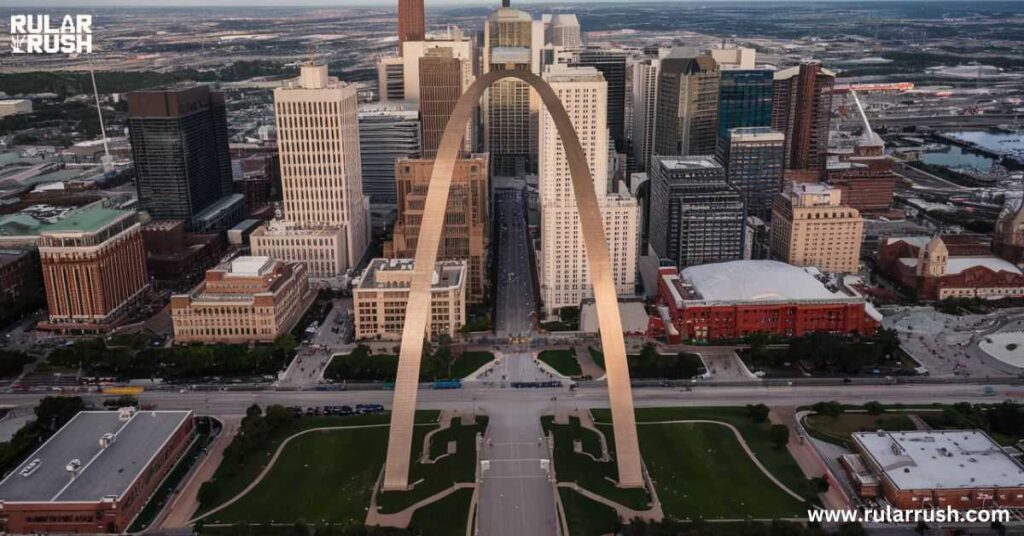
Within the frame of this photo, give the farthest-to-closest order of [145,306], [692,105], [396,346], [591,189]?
[692,105], [145,306], [396,346], [591,189]

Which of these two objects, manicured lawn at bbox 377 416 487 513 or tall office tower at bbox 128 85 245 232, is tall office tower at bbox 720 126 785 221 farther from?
tall office tower at bbox 128 85 245 232

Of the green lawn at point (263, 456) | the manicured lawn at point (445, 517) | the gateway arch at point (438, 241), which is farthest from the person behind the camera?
the green lawn at point (263, 456)

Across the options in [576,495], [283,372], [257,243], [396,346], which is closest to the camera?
[576,495]

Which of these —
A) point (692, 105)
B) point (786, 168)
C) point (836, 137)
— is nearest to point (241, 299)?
point (692, 105)

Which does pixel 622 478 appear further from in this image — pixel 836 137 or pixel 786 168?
pixel 836 137

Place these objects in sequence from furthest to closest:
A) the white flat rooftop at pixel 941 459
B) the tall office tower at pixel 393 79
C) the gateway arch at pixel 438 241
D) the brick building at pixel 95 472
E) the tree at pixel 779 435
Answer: the tall office tower at pixel 393 79 → the tree at pixel 779 435 → the white flat rooftop at pixel 941 459 → the brick building at pixel 95 472 → the gateway arch at pixel 438 241

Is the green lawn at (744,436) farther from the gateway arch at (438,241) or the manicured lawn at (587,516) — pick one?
the gateway arch at (438,241)

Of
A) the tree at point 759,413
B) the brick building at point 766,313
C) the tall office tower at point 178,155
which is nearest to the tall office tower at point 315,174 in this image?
the tall office tower at point 178,155
